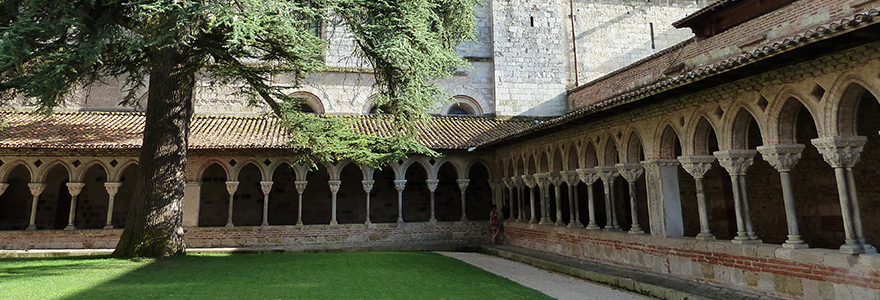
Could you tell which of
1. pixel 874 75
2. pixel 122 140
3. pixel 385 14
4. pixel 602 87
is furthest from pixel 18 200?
pixel 874 75

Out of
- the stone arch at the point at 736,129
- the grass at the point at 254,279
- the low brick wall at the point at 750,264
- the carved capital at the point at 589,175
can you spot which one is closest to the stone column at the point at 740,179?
the stone arch at the point at 736,129

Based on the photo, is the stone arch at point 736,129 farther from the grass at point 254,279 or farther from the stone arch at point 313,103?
the stone arch at point 313,103

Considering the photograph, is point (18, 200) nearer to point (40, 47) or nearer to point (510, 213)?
point (40, 47)

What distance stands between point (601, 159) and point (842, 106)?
424 cm

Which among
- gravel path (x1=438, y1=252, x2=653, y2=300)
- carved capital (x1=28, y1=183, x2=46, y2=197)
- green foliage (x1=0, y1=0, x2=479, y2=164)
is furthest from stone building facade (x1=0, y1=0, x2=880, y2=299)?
green foliage (x1=0, y1=0, x2=479, y2=164)

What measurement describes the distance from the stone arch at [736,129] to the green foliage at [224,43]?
177 inches

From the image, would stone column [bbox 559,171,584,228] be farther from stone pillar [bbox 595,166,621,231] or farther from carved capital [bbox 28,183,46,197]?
carved capital [bbox 28,183,46,197]

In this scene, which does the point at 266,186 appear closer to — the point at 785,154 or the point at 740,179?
the point at 740,179

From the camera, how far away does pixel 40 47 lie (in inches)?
292

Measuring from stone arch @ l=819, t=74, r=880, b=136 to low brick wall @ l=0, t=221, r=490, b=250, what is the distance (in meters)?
9.77

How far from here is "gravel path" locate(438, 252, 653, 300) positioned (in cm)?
635

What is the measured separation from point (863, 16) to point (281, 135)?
12607 mm

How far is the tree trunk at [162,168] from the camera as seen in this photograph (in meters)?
8.81

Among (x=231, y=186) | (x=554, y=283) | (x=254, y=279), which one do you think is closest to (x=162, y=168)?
(x=254, y=279)
